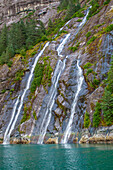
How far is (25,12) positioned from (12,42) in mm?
46247

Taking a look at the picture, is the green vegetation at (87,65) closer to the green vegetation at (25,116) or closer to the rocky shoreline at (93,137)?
the rocky shoreline at (93,137)

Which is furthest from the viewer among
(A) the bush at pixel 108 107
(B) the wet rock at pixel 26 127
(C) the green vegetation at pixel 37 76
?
(C) the green vegetation at pixel 37 76

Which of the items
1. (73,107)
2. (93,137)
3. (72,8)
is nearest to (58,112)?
(73,107)

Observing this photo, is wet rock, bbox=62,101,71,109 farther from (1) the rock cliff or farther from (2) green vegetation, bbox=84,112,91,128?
(2) green vegetation, bbox=84,112,91,128

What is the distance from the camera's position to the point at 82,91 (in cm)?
3334

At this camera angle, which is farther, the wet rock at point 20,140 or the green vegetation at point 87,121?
the wet rock at point 20,140

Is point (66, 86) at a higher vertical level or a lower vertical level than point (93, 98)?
higher

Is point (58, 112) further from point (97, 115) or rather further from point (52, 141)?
point (97, 115)

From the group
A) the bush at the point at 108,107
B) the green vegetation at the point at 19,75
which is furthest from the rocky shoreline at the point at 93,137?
the green vegetation at the point at 19,75

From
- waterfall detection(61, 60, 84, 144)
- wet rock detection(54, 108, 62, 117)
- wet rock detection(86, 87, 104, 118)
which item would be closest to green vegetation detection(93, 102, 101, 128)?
wet rock detection(86, 87, 104, 118)

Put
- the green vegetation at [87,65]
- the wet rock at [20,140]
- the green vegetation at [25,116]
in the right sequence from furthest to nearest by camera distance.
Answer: the green vegetation at [25,116]
the green vegetation at [87,65]
the wet rock at [20,140]

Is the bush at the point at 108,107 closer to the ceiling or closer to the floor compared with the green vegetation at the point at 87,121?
closer to the ceiling

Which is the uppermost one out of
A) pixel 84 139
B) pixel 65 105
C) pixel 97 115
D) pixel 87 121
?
pixel 65 105

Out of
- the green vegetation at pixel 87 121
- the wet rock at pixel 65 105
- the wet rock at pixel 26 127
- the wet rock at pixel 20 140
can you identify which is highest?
the wet rock at pixel 65 105
